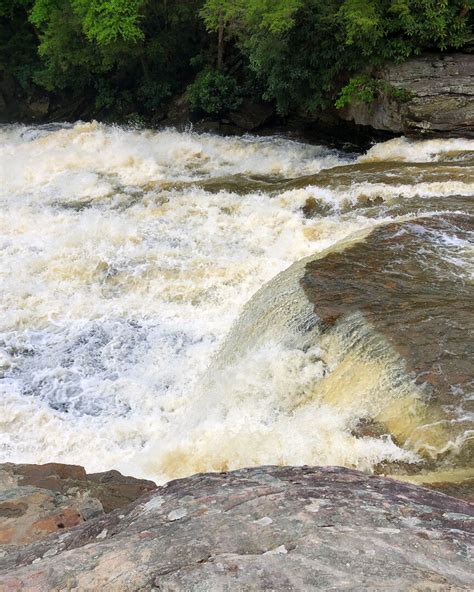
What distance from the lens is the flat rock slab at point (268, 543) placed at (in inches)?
66.8

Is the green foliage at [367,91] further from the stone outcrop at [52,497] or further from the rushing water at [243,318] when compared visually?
the stone outcrop at [52,497]

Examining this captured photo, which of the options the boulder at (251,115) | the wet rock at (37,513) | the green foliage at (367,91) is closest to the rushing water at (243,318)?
the green foliage at (367,91)

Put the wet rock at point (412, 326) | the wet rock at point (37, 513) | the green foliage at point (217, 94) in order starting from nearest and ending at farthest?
the wet rock at point (37, 513) → the wet rock at point (412, 326) → the green foliage at point (217, 94)

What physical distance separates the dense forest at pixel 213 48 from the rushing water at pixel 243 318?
257 centimetres

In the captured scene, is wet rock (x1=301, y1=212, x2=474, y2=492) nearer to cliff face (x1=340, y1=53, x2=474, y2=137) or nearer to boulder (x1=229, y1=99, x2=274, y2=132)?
cliff face (x1=340, y1=53, x2=474, y2=137)

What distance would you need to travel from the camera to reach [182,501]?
224 centimetres

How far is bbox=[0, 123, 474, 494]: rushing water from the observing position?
4.23 meters

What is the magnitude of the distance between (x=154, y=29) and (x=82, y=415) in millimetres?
14460

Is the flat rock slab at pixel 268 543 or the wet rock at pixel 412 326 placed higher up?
the flat rock slab at pixel 268 543

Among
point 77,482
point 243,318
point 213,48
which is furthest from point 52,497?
point 213,48

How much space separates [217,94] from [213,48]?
247 cm

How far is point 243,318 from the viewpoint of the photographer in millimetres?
6215

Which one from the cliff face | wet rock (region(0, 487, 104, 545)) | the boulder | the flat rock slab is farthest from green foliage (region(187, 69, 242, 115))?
the flat rock slab

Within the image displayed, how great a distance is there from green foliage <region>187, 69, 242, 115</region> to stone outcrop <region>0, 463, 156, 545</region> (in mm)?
12910
